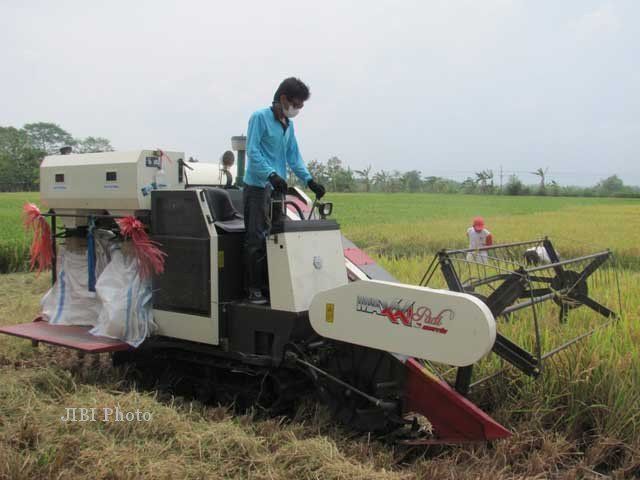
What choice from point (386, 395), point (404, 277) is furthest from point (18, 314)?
point (386, 395)

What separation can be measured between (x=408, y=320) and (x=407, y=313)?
0.04 meters

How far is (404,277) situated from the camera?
7.57 metres

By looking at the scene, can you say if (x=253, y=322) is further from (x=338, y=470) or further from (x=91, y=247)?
(x=91, y=247)

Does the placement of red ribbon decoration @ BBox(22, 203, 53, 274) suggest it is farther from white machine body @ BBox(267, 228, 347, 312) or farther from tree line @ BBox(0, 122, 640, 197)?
tree line @ BBox(0, 122, 640, 197)

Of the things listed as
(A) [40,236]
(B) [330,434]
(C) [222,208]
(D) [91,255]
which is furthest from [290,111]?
(A) [40,236]

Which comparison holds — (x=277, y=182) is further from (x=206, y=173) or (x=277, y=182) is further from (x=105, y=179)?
(x=206, y=173)

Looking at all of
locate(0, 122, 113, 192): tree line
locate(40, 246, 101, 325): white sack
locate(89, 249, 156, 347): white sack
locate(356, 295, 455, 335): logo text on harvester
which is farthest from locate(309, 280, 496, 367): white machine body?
locate(0, 122, 113, 192): tree line

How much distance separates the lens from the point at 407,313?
363 cm

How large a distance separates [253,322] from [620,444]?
2.47 m

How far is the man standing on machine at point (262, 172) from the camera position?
14.7 feet

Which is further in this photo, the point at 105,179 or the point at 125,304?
the point at 105,179

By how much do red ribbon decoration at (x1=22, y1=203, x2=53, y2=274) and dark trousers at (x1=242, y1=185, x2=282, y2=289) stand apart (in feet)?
7.96

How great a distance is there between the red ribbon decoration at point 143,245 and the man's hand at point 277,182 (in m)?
1.12

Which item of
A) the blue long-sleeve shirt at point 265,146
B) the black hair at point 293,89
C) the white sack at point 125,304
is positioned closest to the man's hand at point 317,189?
the blue long-sleeve shirt at point 265,146
